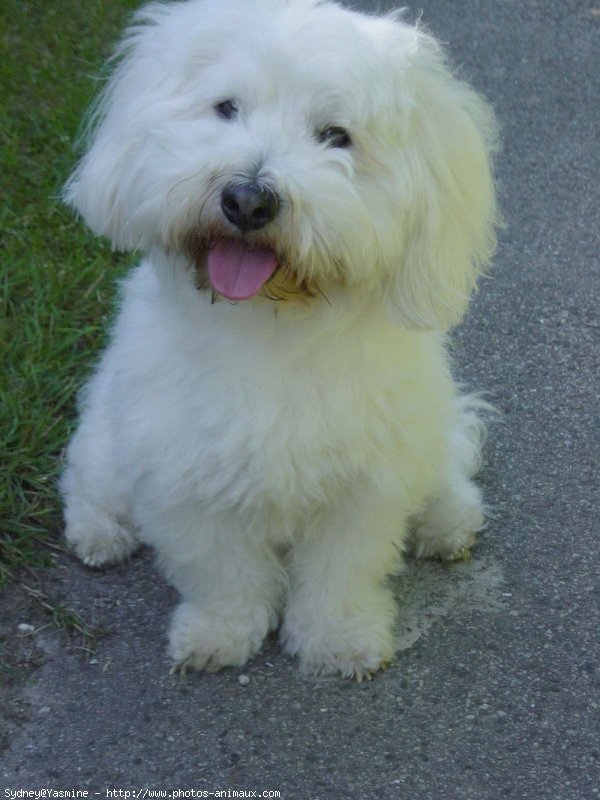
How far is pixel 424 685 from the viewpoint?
2.98 meters

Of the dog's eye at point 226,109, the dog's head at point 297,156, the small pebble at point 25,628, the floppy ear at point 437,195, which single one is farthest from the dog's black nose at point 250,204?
the small pebble at point 25,628

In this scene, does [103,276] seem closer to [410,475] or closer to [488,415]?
[488,415]

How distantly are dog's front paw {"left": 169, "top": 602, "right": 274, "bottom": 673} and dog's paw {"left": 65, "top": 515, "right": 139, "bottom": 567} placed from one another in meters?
0.39

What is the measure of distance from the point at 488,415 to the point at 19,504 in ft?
5.12

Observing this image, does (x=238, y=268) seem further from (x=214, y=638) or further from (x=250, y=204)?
(x=214, y=638)

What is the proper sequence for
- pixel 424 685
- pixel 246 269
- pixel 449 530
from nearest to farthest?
pixel 246 269, pixel 424 685, pixel 449 530

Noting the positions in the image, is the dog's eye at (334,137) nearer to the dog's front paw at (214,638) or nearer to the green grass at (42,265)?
the dog's front paw at (214,638)

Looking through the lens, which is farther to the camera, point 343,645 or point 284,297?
point 343,645

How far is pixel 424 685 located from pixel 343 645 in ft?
0.77

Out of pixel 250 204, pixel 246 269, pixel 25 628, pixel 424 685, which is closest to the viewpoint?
pixel 250 204

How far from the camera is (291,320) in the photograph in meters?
2.51

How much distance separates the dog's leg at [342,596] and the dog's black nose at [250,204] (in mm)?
900

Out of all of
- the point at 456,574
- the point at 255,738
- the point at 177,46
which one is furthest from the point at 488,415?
the point at 177,46

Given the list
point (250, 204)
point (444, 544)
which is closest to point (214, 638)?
point (444, 544)
